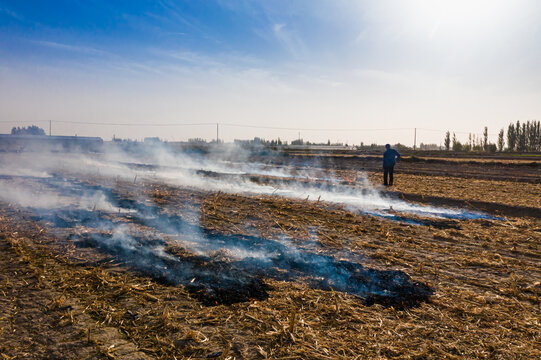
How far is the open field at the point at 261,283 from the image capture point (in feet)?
10.7

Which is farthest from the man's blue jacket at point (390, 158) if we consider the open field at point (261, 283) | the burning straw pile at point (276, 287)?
the burning straw pile at point (276, 287)

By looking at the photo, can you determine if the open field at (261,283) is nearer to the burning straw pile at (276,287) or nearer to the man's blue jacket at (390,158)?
the burning straw pile at (276,287)

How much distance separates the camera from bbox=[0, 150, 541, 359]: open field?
325cm

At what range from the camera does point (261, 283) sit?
468 centimetres

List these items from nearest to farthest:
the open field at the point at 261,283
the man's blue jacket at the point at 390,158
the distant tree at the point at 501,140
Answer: the open field at the point at 261,283, the man's blue jacket at the point at 390,158, the distant tree at the point at 501,140

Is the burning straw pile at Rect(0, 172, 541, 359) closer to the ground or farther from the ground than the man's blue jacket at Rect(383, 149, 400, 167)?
closer to the ground

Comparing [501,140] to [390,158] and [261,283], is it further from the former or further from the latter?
[261,283]

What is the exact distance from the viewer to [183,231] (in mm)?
7234

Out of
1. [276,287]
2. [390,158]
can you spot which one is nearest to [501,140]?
[390,158]

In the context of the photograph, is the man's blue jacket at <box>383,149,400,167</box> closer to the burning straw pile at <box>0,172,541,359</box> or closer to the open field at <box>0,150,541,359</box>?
the open field at <box>0,150,541,359</box>

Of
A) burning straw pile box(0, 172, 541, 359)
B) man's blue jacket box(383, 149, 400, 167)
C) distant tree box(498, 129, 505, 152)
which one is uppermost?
distant tree box(498, 129, 505, 152)

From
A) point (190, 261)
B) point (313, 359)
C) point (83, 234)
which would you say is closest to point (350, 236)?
point (190, 261)

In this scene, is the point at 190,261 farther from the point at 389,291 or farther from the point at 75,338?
the point at 389,291

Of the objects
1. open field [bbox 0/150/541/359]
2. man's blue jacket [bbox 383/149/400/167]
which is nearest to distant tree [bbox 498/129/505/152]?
man's blue jacket [bbox 383/149/400/167]
